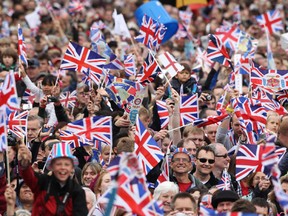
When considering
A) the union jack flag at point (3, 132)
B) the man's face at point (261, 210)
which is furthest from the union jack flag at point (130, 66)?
the man's face at point (261, 210)

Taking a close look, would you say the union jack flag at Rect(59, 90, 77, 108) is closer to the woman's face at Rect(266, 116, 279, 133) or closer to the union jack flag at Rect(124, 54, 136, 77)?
the union jack flag at Rect(124, 54, 136, 77)

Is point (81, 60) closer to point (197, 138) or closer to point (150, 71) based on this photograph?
point (150, 71)

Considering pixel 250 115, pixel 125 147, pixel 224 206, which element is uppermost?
pixel 250 115

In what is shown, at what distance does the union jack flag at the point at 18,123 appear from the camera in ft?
51.9

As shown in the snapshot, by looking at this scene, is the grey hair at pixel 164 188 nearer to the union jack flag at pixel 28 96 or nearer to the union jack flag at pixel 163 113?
the union jack flag at pixel 163 113

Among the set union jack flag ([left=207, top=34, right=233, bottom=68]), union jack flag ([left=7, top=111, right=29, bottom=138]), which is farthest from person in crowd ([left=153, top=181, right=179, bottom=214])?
union jack flag ([left=207, top=34, right=233, bottom=68])

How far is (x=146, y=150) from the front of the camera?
A: 1476 centimetres

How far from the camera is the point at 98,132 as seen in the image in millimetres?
15648

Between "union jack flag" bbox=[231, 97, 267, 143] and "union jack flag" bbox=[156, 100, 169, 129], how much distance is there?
0.87 metres

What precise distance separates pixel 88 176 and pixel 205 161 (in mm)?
1305

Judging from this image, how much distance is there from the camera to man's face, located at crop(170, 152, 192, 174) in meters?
14.8

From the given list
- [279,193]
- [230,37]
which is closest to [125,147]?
A: [279,193]

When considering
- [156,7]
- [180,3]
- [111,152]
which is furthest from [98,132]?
[180,3]

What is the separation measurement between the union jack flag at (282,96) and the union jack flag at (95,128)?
11.3 feet
